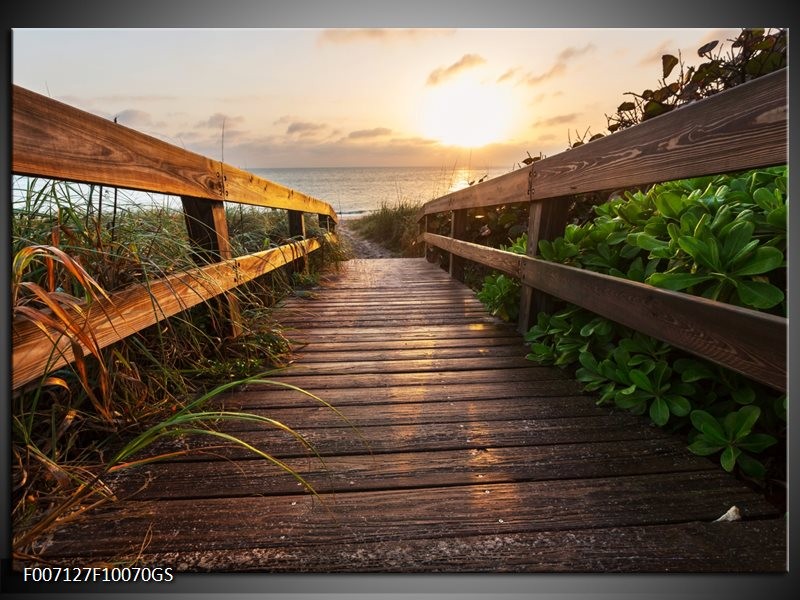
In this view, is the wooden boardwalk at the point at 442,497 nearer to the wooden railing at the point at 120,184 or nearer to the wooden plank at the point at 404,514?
the wooden plank at the point at 404,514

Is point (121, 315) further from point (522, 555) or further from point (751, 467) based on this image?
point (751, 467)

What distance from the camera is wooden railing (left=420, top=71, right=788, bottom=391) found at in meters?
0.94

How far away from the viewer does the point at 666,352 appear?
1.35 metres

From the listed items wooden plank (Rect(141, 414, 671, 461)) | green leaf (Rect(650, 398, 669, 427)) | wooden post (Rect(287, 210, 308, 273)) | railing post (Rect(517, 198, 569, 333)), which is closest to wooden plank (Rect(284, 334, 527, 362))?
railing post (Rect(517, 198, 569, 333))

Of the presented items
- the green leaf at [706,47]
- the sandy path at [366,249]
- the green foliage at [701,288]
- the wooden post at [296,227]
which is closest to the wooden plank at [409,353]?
the green foliage at [701,288]

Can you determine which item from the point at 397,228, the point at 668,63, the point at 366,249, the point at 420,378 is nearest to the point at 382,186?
the point at 397,228

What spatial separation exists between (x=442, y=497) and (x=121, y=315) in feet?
3.29

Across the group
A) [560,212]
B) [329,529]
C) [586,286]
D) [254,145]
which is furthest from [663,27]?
[254,145]

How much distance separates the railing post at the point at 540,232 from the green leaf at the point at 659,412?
3.25 feet

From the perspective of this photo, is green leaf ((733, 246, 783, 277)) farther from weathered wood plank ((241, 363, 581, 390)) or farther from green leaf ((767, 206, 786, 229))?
weathered wood plank ((241, 363, 581, 390))

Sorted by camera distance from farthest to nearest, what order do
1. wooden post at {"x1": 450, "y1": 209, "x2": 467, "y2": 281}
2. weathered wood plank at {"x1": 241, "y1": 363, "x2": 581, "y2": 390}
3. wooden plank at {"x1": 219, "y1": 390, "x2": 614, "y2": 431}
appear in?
wooden post at {"x1": 450, "y1": 209, "x2": 467, "y2": 281}
weathered wood plank at {"x1": 241, "y1": 363, "x2": 581, "y2": 390}
wooden plank at {"x1": 219, "y1": 390, "x2": 614, "y2": 431}

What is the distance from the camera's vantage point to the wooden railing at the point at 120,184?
2.99ft

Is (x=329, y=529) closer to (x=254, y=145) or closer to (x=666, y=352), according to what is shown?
(x=666, y=352)

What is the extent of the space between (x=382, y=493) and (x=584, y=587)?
0.47 metres
